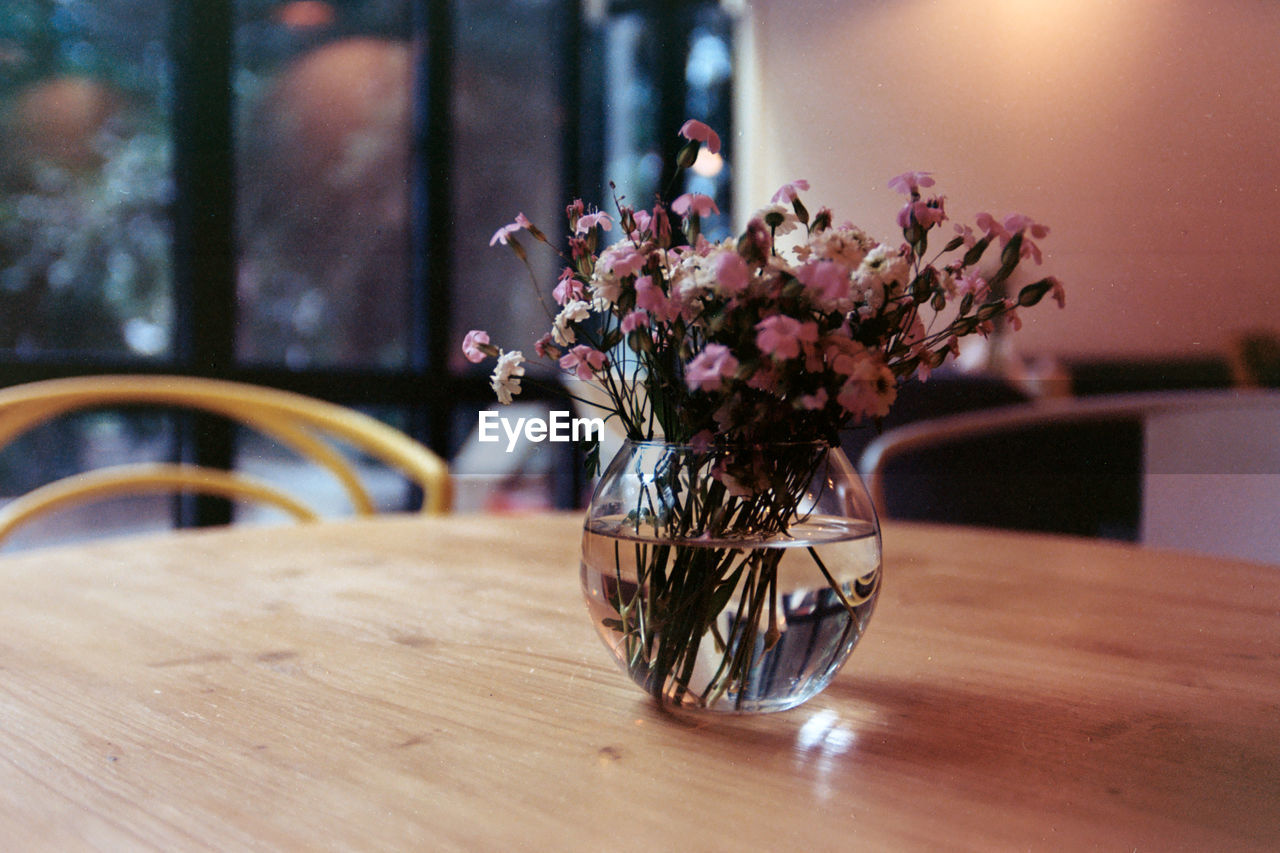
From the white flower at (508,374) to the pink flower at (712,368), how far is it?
111 mm

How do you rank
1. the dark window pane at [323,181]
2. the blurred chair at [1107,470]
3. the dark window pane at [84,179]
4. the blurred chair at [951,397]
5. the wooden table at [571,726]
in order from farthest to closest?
the dark window pane at [323,181] < the dark window pane at [84,179] < the blurred chair at [951,397] < the blurred chair at [1107,470] < the wooden table at [571,726]

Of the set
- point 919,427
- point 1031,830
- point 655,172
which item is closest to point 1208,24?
point 919,427

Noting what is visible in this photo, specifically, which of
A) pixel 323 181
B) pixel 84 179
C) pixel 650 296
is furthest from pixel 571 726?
pixel 323 181

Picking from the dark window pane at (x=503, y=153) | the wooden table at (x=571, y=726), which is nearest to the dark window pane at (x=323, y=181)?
the dark window pane at (x=503, y=153)

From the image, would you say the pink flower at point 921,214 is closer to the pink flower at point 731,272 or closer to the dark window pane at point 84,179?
the pink flower at point 731,272

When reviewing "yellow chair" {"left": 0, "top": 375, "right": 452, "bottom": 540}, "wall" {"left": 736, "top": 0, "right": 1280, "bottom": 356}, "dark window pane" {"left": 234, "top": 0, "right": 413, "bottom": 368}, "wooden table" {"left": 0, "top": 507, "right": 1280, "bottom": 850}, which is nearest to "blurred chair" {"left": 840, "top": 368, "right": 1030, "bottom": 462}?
"wall" {"left": 736, "top": 0, "right": 1280, "bottom": 356}

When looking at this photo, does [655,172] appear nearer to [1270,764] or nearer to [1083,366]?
[1083,366]

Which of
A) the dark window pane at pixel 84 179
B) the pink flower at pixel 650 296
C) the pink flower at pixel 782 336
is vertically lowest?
the pink flower at pixel 782 336

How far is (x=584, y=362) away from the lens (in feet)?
1.62

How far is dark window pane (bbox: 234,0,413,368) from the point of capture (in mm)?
2623

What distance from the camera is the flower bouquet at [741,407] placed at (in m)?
0.45

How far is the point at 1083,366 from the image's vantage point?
16.0 feet

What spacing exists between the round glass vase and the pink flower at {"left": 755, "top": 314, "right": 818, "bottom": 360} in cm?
7

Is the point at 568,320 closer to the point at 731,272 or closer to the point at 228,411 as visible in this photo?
the point at 731,272
